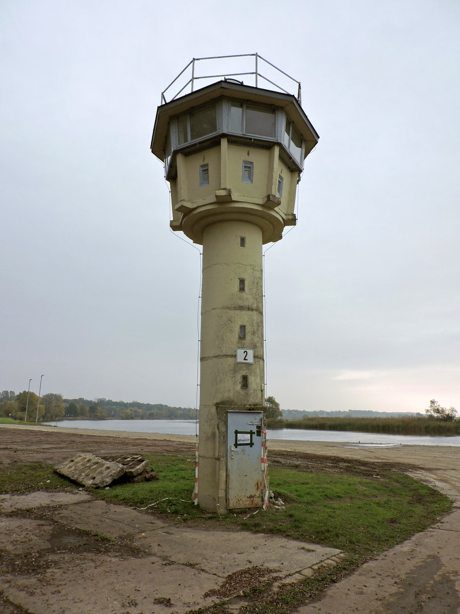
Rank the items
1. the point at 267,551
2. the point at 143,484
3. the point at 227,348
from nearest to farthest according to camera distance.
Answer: the point at 267,551 < the point at 227,348 < the point at 143,484

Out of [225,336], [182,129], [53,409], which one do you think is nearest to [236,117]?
[182,129]

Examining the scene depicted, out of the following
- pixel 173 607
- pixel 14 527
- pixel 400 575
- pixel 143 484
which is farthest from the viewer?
pixel 143 484

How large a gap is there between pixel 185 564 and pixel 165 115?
1180 cm

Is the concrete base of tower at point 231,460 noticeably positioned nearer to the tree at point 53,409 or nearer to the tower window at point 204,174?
the tower window at point 204,174

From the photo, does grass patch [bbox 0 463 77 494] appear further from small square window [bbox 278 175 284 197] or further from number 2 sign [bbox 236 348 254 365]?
small square window [bbox 278 175 284 197]

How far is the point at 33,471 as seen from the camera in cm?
1755

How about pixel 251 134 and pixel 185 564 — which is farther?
pixel 251 134

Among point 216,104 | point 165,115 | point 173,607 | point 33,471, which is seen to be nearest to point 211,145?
point 216,104

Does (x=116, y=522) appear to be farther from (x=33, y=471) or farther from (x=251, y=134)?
(x=251, y=134)

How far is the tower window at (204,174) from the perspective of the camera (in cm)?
1301

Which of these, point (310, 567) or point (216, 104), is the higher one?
point (216, 104)

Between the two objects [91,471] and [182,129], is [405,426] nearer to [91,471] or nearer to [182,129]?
[91,471]

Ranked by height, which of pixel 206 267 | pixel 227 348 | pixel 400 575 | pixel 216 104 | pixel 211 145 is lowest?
pixel 400 575

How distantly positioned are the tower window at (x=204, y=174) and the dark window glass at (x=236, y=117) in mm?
1273
